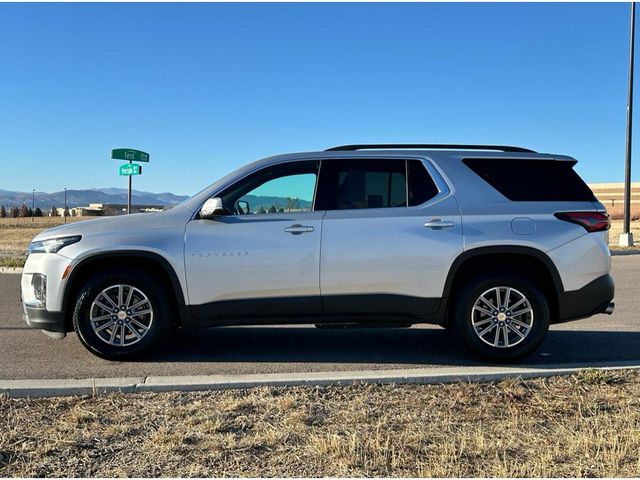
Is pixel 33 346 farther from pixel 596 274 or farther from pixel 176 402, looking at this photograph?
pixel 596 274

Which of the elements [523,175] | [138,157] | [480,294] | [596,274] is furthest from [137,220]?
[138,157]

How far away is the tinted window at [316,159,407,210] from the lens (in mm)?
5434

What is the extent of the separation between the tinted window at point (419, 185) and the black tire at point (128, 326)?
2.46 m

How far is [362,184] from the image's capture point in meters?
5.51

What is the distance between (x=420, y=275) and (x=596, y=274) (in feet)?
5.37

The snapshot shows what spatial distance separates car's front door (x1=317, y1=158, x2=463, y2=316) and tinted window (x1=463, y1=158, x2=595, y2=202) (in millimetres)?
498

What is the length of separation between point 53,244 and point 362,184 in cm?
287

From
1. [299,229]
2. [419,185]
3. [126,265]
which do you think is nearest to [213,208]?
[299,229]

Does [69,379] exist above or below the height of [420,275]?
below

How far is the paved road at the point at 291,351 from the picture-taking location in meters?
5.16

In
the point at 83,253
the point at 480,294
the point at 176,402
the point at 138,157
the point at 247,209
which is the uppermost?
the point at 138,157

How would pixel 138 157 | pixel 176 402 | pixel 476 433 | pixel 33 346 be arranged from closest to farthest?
pixel 476 433, pixel 176 402, pixel 33 346, pixel 138 157

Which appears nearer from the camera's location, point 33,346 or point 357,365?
point 357,365

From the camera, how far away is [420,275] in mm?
5285
